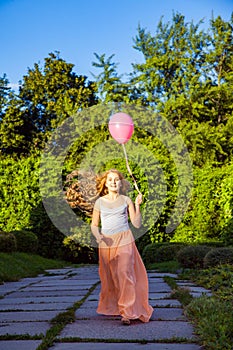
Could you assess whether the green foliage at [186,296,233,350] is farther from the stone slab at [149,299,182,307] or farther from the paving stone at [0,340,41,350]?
the paving stone at [0,340,41,350]

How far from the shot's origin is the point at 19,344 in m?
3.66

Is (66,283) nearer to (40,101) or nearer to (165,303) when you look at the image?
(165,303)

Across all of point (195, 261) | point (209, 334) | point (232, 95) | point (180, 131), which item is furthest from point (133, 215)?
point (232, 95)

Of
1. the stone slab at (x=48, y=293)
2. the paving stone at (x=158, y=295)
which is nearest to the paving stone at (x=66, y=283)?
the stone slab at (x=48, y=293)

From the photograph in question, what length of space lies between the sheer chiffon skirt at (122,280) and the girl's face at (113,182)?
0.40m

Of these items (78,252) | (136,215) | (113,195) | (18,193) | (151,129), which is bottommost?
(78,252)

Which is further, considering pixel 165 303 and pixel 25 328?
pixel 165 303

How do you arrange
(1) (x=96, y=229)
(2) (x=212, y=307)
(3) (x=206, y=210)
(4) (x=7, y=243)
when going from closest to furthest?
(2) (x=212, y=307) → (1) (x=96, y=229) → (4) (x=7, y=243) → (3) (x=206, y=210)

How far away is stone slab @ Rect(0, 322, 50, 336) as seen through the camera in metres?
4.08

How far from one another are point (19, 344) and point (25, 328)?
1.99ft

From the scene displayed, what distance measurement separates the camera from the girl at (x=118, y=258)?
4609 millimetres

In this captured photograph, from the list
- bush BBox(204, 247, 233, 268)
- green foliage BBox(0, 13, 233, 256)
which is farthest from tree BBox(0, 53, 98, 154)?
bush BBox(204, 247, 233, 268)

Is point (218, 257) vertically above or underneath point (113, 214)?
underneath

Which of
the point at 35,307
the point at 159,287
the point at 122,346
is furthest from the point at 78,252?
the point at 122,346
